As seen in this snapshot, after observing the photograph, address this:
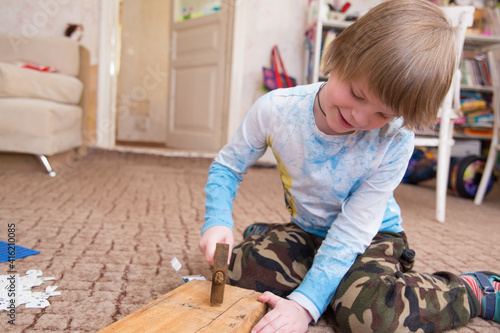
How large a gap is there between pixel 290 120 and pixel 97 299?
408 mm

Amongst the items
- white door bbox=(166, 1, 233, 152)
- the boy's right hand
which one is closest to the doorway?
white door bbox=(166, 1, 233, 152)

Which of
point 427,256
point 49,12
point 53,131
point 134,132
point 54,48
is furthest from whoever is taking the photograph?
point 134,132

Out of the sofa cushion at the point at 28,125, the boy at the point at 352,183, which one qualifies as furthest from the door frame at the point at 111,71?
the boy at the point at 352,183

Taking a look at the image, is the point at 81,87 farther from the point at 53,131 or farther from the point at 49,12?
the point at 49,12

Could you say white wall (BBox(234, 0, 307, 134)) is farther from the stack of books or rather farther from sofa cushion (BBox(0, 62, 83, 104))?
sofa cushion (BBox(0, 62, 83, 104))

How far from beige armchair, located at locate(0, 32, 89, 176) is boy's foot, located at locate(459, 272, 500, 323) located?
168cm

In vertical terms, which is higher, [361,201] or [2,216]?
[361,201]

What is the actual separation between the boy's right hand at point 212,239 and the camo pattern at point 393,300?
19cm

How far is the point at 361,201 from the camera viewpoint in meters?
Answer: 0.68

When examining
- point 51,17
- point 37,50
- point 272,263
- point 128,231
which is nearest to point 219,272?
point 272,263

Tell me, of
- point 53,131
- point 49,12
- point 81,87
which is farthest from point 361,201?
point 49,12

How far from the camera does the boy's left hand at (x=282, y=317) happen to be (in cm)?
56

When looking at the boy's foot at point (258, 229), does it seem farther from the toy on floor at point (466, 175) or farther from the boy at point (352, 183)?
the toy on floor at point (466, 175)

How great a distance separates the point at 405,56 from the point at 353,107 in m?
0.09
